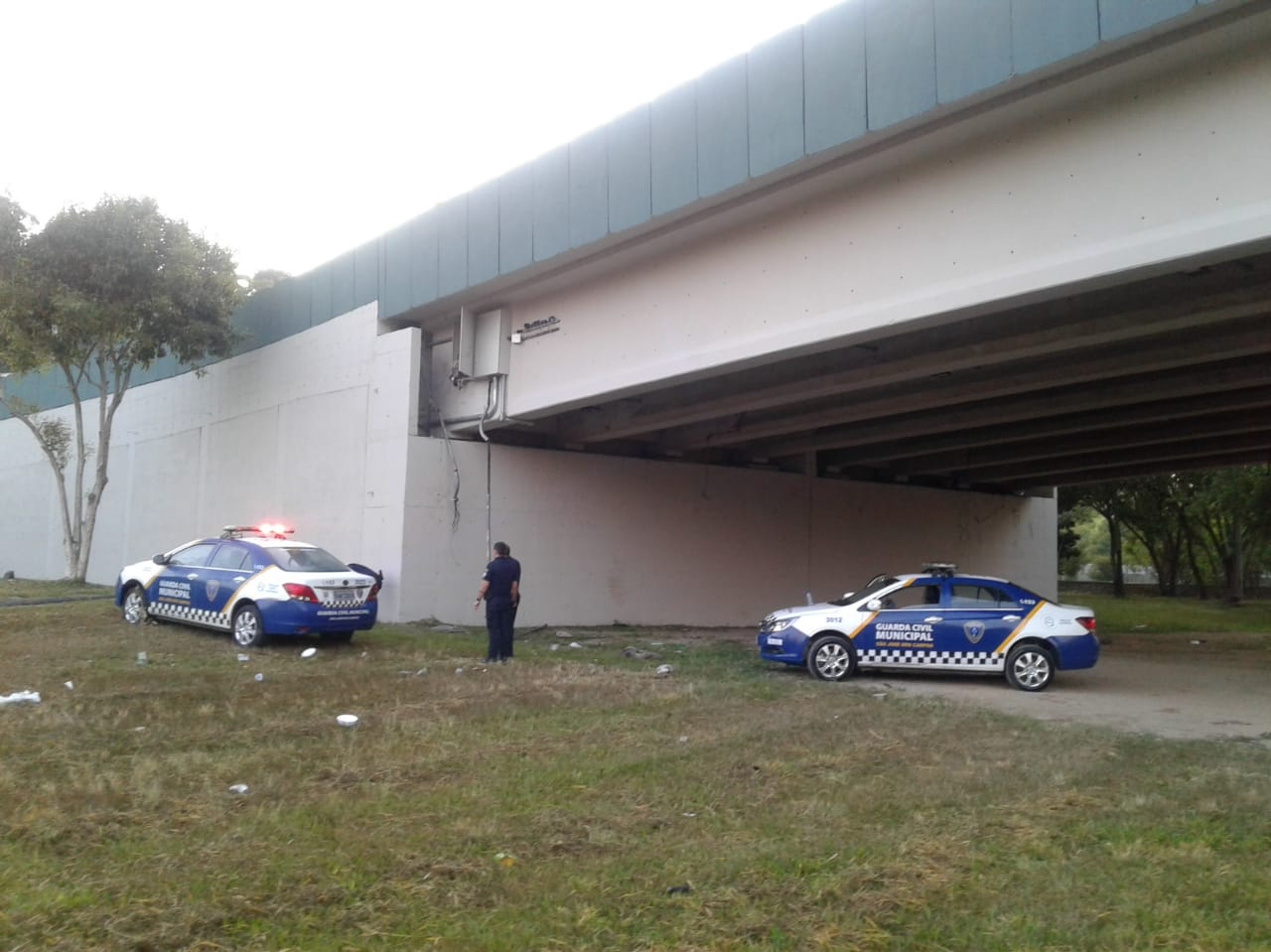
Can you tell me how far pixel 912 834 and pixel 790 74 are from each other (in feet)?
32.4

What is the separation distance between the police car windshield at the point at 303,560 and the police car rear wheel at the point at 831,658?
6.47 meters

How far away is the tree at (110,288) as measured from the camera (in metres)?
21.5

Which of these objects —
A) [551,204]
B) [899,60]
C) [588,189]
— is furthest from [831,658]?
[551,204]

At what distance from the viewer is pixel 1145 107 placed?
1035 cm

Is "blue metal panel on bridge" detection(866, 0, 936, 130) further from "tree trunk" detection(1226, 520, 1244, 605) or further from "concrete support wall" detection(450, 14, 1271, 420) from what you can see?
"tree trunk" detection(1226, 520, 1244, 605)

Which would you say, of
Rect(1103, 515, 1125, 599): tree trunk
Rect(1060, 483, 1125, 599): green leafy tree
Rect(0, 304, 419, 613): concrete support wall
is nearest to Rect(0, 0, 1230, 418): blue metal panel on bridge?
Rect(0, 304, 419, 613): concrete support wall

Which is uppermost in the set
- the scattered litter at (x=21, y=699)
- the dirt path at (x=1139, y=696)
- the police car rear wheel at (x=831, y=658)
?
the police car rear wheel at (x=831, y=658)

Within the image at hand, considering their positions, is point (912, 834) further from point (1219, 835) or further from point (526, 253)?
point (526, 253)

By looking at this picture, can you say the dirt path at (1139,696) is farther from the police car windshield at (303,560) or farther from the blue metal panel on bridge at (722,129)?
the police car windshield at (303,560)

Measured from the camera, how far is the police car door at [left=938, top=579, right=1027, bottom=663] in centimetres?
1277

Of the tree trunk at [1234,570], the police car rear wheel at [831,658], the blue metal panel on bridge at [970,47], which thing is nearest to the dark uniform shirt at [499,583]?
the police car rear wheel at [831,658]

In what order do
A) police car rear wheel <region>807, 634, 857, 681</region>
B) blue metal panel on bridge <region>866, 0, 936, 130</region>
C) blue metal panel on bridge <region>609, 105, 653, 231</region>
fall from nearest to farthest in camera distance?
blue metal panel on bridge <region>866, 0, 936, 130</region> → police car rear wheel <region>807, 634, 857, 681</region> → blue metal panel on bridge <region>609, 105, 653, 231</region>

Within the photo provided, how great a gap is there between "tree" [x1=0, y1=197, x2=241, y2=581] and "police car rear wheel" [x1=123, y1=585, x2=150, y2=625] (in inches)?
325

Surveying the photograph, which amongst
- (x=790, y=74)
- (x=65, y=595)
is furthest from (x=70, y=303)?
(x=790, y=74)
